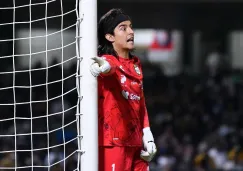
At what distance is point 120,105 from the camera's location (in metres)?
4.39

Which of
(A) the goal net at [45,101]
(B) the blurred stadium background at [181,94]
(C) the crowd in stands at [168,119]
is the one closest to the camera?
(A) the goal net at [45,101]

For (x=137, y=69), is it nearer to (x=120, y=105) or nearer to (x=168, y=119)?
(x=120, y=105)

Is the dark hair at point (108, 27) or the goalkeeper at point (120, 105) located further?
the dark hair at point (108, 27)

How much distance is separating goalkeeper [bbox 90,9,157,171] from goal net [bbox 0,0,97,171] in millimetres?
142

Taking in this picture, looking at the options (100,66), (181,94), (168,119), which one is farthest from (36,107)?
(100,66)

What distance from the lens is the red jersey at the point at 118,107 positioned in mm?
4352

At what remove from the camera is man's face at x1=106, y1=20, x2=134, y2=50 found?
446 centimetres

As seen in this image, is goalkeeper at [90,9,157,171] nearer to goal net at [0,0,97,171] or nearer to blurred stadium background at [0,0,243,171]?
goal net at [0,0,97,171]

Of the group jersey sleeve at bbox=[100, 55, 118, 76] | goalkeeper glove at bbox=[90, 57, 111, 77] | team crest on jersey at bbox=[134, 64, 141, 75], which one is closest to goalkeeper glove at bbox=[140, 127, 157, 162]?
team crest on jersey at bbox=[134, 64, 141, 75]

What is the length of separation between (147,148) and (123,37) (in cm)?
71

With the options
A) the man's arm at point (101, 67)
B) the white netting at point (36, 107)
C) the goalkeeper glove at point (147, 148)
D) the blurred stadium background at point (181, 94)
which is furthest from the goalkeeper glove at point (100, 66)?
the blurred stadium background at point (181, 94)

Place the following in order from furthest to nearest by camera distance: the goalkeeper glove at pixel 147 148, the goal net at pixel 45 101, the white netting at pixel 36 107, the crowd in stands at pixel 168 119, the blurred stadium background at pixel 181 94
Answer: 1. the blurred stadium background at pixel 181 94
2. the crowd in stands at pixel 168 119
3. the white netting at pixel 36 107
4. the goalkeeper glove at pixel 147 148
5. the goal net at pixel 45 101

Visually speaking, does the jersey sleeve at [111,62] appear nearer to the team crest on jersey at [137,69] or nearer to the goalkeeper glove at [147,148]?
the team crest on jersey at [137,69]

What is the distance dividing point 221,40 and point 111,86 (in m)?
15.1
